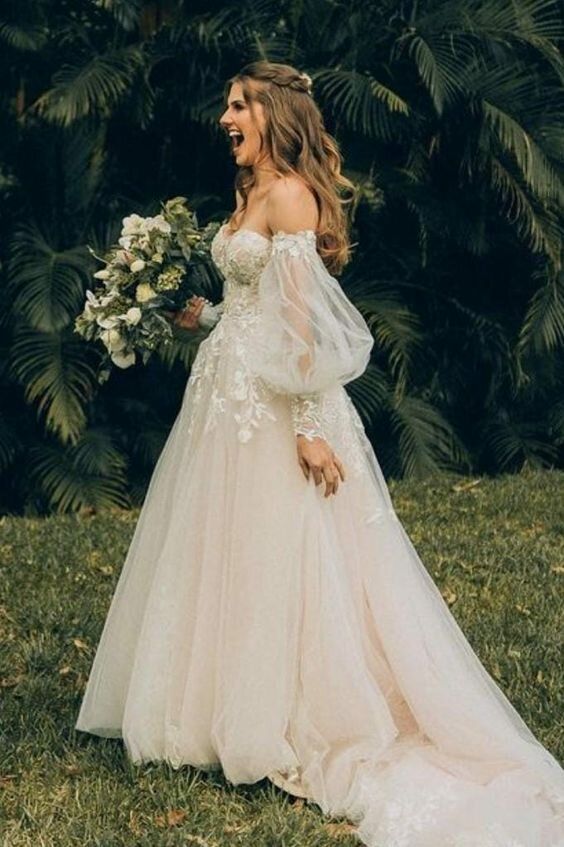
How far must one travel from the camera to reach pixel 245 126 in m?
4.32

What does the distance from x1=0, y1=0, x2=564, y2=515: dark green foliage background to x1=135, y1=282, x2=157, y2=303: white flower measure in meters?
5.82

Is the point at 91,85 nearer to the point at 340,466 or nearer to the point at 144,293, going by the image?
the point at 144,293

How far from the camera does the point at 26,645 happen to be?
19.5ft

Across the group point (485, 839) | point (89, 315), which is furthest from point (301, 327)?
point (485, 839)

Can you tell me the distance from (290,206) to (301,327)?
350mm

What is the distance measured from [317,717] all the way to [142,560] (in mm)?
754

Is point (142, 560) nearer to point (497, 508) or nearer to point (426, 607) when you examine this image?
point (426, 607)

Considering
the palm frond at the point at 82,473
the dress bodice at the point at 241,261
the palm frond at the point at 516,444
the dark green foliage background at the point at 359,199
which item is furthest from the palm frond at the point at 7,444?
the dress bodice at the point at 241,261

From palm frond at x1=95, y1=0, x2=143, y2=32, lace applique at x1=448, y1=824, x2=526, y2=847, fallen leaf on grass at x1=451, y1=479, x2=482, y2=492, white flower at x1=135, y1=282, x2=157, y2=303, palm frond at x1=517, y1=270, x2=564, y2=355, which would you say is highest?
white flower at x1=135, y1=282, x2=157, y2=303

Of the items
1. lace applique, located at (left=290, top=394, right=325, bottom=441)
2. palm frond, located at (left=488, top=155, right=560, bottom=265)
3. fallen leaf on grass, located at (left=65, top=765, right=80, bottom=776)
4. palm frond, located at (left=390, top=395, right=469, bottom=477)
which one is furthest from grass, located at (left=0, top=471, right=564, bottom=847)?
palm frond, located at (left=488, top=155, right=560, bottom=265)

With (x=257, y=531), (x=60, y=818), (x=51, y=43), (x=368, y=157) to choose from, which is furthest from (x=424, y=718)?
(x=51, y=43)

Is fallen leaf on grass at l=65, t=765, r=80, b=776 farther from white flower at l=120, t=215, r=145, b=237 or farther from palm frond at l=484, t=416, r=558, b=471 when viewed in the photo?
palm frond at l=484, t=416, r=558, b=471

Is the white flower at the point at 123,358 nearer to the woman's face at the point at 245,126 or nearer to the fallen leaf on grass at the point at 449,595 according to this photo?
the woman's face at the point at 245,126

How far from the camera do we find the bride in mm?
4195
